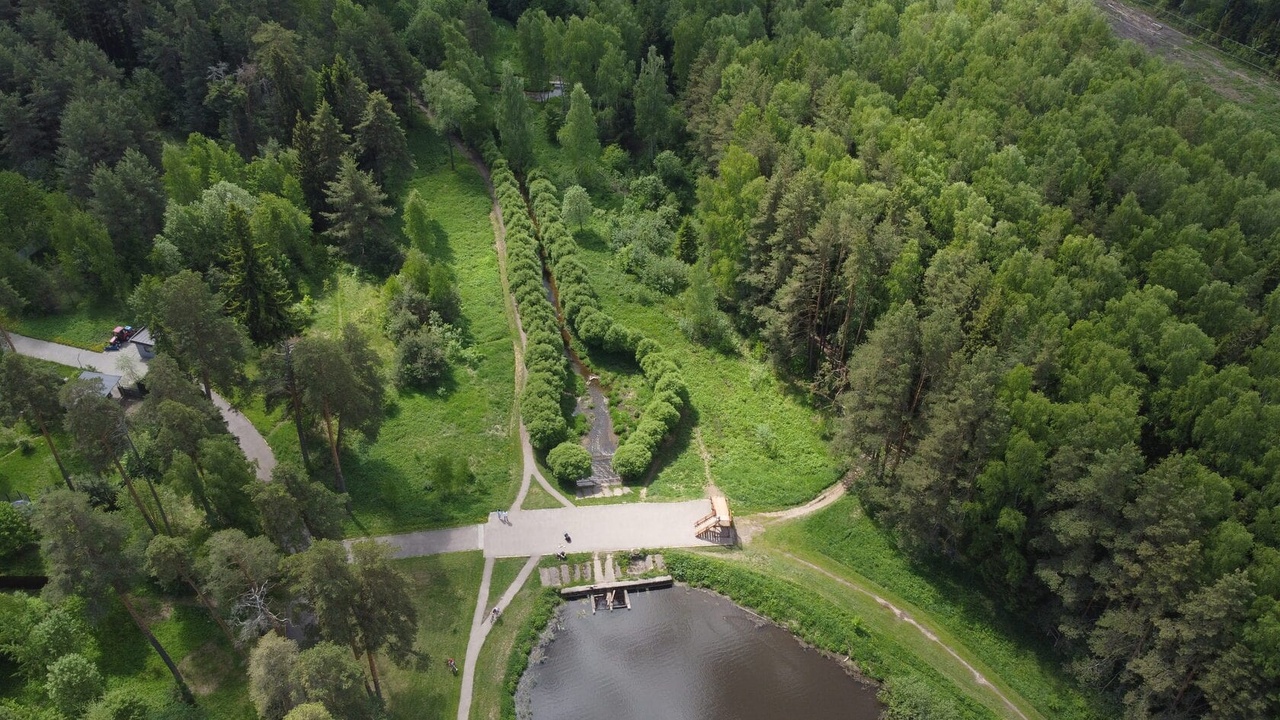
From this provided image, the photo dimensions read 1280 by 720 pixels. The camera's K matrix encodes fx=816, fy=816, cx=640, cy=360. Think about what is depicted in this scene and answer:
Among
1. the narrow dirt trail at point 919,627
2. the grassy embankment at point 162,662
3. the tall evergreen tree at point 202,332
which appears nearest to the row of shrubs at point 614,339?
the narrow dirt trail at point 919,627

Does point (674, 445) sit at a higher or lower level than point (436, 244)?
higher

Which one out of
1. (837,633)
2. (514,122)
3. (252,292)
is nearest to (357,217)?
(252,292)

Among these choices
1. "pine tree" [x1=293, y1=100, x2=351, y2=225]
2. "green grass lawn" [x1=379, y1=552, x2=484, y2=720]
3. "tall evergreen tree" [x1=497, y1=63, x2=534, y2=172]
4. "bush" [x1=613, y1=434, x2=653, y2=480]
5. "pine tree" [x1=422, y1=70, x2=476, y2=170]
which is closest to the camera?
"green grass lawn" [x1=379, y1=552, x2=484, y2=720]

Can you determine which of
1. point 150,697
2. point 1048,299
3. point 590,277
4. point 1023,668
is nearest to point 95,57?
point 590,277

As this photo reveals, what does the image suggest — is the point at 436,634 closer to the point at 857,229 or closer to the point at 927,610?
the point at 927,610

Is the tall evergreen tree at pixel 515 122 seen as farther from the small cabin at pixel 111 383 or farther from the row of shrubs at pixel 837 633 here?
the row of shrubs at pixel 837 633

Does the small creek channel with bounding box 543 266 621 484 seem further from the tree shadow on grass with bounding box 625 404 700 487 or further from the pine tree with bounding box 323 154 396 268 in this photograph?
the pine tree with bounding box 323 154 396 268

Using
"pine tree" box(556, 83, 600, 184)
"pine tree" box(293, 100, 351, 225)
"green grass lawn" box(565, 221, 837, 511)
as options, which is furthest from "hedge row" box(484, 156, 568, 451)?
"pine tree" box(293, 100, 351, 225)
